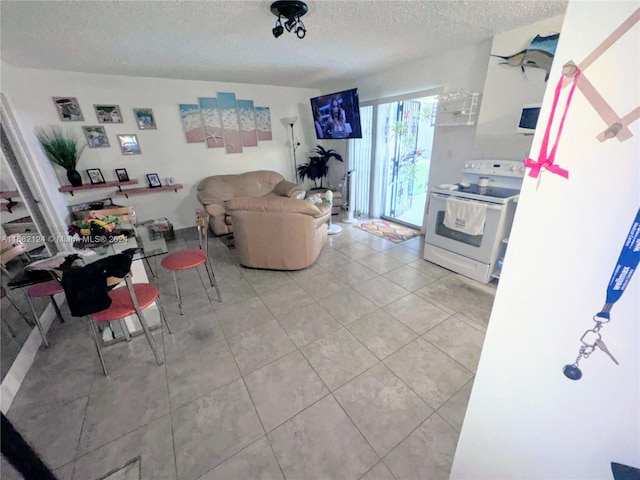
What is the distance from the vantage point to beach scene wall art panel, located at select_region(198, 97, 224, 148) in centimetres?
443

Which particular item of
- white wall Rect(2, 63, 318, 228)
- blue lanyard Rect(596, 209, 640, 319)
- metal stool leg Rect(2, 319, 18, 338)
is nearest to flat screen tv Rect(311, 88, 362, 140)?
white wall Rect(2, 63, 318, 228)

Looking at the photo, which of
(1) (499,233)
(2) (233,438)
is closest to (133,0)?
(2) (233,438)

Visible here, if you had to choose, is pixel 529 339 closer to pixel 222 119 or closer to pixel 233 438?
pixel 233 438

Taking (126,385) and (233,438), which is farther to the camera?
(126,385)

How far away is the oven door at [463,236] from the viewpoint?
245cm

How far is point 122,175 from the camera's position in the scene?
4.04 metres

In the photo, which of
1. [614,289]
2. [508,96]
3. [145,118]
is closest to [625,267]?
[614,289]

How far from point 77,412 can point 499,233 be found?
11.4 ft

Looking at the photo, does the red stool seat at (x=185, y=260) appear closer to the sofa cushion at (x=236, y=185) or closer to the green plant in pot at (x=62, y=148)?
the sofa cushion at (x=236, y=185)

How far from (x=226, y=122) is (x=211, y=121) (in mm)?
255

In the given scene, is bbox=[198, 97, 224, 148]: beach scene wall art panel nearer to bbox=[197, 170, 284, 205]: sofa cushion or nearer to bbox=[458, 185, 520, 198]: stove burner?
bbox=[197, 170, 284, 205]: sofa cushion

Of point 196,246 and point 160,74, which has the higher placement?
point 160,74

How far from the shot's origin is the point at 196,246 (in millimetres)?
3953

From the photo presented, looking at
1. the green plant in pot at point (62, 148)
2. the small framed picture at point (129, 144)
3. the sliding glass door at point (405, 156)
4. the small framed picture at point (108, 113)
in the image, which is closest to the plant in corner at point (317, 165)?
the sliding glass door at point (405, 156)
